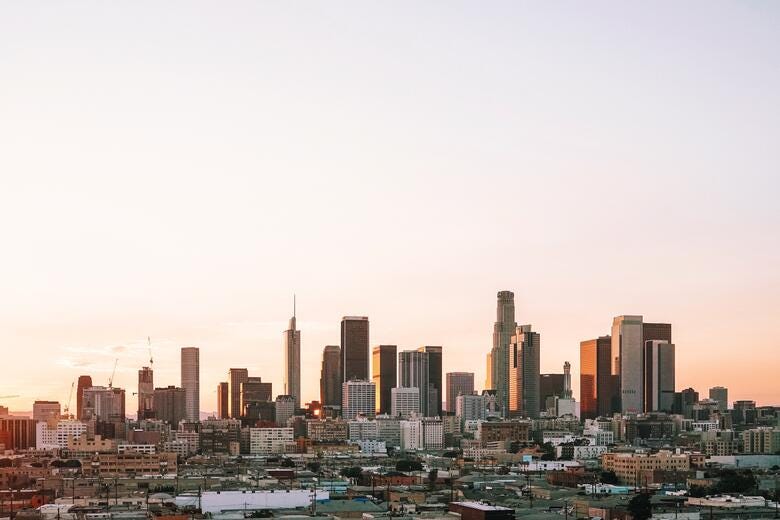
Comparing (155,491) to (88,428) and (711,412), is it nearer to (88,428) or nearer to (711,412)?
(88,428)

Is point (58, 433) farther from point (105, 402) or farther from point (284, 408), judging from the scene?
point (284, 408)

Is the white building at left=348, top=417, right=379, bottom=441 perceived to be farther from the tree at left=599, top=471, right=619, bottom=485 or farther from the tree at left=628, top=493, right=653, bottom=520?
the tree at left=628, top=493, right=653, bottom=520

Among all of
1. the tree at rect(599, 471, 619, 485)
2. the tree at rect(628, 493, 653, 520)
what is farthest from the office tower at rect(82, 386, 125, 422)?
the tree at rect(628, 493, 653, 520)

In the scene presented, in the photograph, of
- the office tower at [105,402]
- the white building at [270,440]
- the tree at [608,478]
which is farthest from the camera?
the office tower at [105,402]

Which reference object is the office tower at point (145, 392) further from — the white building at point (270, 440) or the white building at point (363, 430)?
the white building at point (270, 440)

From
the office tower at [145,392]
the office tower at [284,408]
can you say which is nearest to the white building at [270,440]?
the office tower at [284,408]
